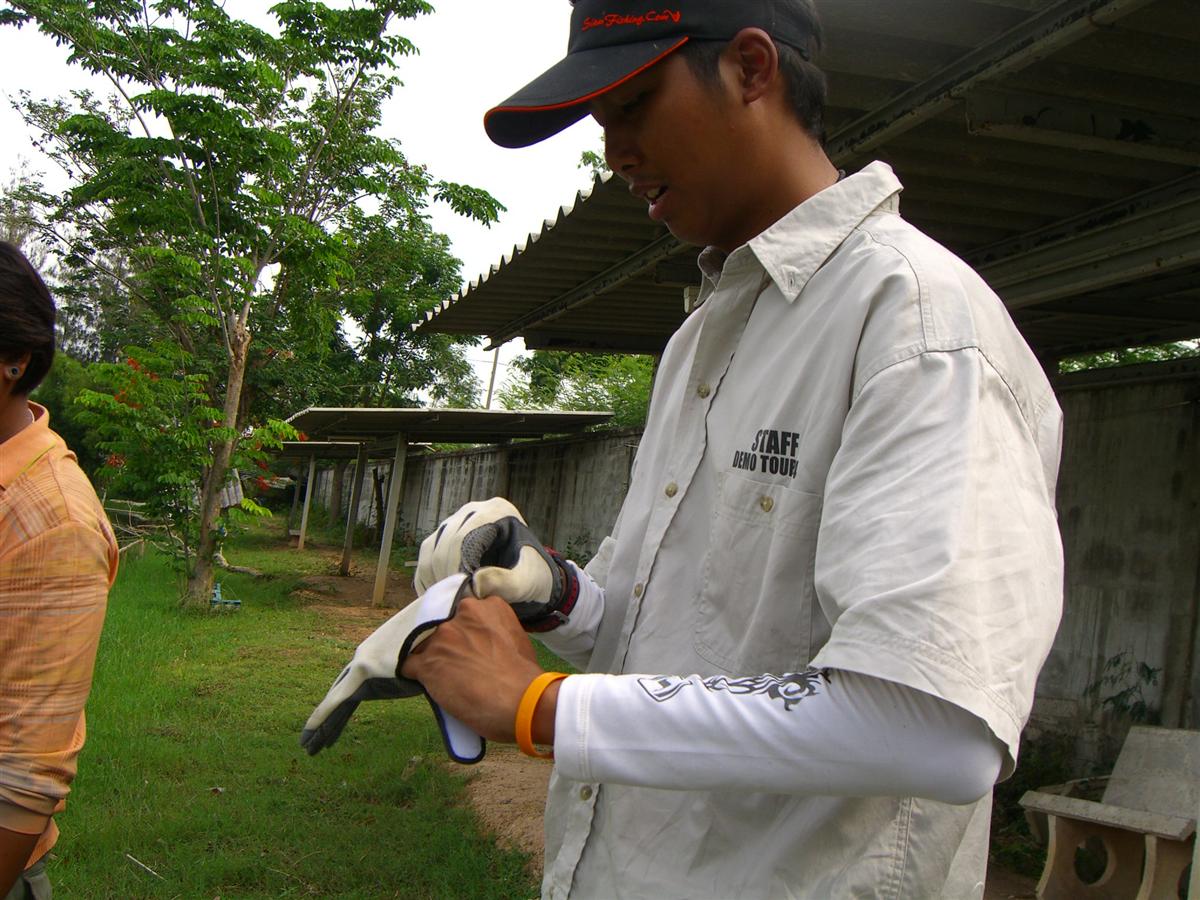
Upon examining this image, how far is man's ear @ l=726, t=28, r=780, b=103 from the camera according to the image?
1164 millimetres

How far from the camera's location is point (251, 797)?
17.9ft

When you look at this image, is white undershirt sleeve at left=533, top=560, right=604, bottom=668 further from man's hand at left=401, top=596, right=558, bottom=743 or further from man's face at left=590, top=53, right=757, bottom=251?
man's face at left=590, top=53, right=757, bottom=251

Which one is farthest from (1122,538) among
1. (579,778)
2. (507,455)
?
(507,455)

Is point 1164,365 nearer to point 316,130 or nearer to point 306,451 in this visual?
point 316,130

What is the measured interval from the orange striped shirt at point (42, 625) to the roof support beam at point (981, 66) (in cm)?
261

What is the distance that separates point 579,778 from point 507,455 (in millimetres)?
15224

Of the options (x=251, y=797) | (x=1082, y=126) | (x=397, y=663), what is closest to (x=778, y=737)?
(x=397, y=663)

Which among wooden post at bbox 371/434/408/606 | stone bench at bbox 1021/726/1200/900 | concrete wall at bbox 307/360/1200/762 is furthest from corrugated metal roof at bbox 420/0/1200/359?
wooden post at bbox 371/434/408/606

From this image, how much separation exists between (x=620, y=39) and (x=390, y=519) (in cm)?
1329

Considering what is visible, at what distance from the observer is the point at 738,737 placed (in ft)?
2.99

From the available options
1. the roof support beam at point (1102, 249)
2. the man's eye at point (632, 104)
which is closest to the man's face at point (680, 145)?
the man's eye at point (632, 104)

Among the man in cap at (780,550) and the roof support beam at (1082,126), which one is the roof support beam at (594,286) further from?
the man in cap at (780,550)

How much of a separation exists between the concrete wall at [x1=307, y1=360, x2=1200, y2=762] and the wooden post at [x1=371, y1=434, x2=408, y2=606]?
907 cm

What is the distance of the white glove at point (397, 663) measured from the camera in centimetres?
113
